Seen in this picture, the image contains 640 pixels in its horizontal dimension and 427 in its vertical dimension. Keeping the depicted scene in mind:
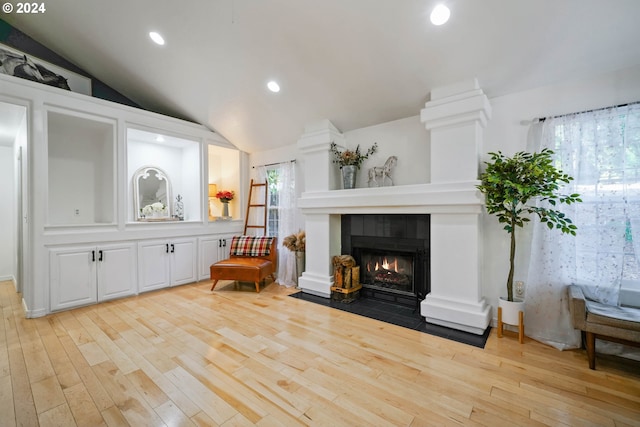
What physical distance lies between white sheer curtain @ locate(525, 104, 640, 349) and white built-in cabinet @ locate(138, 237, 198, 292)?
456 cm

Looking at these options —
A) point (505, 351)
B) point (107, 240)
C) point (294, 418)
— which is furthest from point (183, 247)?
point (505, 351)

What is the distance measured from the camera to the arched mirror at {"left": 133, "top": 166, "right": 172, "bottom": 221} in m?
4.61

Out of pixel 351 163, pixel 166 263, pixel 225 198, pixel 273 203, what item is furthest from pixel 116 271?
pixel 351 163

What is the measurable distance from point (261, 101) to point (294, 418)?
11.9 feet

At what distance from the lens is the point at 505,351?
2.31 m

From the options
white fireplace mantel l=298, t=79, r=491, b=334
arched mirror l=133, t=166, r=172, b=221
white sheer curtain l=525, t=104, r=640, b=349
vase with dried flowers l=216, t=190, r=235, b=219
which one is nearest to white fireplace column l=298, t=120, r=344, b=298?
white fireplace mantel l=298, t=79, r=491, b=334

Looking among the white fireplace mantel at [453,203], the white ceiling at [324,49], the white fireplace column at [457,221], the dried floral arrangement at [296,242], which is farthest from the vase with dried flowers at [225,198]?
the white fireplace column at [457,221]

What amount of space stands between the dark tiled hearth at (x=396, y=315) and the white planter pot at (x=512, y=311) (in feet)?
0.85

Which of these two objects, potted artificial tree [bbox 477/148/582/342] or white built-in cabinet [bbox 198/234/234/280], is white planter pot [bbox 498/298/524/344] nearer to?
potted artificial tree [bbox 477/148/582/342]

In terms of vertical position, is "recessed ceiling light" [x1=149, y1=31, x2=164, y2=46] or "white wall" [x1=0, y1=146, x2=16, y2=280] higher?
"recessed ceiling light" [x1=149, y1=31, x2=164, y2=46]

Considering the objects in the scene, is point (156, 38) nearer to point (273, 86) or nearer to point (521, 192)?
point (273, 86)

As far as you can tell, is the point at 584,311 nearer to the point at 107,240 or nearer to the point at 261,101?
the point at 261,101

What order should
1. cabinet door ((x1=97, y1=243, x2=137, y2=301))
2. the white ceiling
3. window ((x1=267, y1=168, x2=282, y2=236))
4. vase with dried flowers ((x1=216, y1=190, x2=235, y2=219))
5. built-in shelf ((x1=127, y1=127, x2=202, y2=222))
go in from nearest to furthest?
1. the white ceiling
2. cabinet door ((x1=97, y1=243, x2=137, y2=301))
3. built-in shelf ((x1=127, y1=127, x2=202, y2=222))
4. window ((x1=267, y1=168, x2=282, y2=236))
5. vase with dried flowers ((x1=216, y1=190, x2=235, y2=219))

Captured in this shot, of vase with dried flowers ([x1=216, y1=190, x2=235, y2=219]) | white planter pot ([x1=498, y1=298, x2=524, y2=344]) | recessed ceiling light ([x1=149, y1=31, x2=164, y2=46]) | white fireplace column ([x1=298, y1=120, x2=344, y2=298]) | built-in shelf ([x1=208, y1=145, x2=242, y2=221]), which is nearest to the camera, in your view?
white planter pot ([x1=498, y1=298, x2=524, y2=344])
